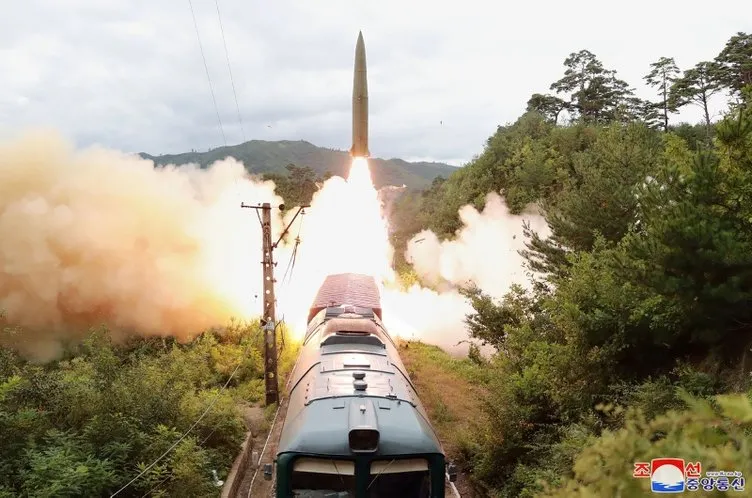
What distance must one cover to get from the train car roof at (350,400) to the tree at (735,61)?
36170 mm

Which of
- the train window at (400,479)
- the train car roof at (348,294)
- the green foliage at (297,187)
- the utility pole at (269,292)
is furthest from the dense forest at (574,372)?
the green foliage at (297,187)

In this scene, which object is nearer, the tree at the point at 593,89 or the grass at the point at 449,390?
the grass at the point at 449,390

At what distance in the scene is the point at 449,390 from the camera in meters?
19.6

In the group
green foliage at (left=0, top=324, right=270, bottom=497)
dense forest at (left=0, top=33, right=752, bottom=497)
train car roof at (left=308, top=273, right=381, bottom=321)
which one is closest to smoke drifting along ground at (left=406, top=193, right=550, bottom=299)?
train car roof at (left=308, top=273, right=381, bottom=321)

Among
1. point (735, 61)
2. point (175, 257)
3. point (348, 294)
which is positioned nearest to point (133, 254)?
point (175, 257)

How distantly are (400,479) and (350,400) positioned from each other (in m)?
1.54

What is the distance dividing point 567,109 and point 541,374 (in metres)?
49.7

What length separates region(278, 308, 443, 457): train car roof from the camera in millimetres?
7867

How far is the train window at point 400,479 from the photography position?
7.69 meters

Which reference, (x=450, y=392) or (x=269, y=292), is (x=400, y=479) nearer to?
(x=269, y=292)

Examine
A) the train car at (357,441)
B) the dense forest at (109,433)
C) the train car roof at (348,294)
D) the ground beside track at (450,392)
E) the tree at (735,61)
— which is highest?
the tree at (735,61)

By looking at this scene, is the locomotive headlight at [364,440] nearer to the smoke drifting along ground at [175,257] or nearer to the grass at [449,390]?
the grass at [449,390]

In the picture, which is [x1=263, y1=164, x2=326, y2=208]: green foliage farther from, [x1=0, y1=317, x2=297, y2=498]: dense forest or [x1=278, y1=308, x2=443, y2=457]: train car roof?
[x1=278, y1=308, x2=443, y2=457]: train car roof

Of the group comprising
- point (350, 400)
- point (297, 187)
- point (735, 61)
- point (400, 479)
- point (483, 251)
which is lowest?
point (400, 479)
